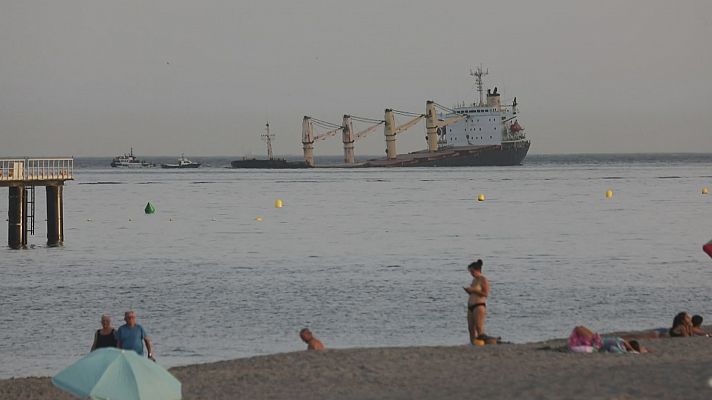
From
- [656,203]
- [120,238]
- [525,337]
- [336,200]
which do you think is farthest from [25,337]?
[336,200]

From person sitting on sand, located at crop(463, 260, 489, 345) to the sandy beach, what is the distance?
Result: 17.1 inches

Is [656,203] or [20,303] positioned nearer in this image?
[20,303]

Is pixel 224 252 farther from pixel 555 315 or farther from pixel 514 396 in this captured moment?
pixel 514 396

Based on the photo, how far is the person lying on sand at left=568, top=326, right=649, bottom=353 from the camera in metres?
17.9

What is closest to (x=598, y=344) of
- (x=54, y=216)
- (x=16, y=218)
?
(x=16, y=218)

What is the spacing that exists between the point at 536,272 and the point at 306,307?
1094cm

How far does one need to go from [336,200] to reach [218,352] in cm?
7551

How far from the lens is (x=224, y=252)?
154ft

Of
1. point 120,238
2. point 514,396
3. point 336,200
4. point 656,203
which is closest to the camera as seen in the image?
point 514,396

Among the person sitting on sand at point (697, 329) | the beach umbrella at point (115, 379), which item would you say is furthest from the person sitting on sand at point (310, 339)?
the person sitting on sand at point (697, 329)

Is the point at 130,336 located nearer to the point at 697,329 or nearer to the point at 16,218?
the point at 697,329

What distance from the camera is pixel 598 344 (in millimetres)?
18156

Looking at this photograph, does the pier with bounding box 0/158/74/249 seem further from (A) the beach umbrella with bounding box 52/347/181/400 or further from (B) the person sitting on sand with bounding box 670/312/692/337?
(A) the beach umbrella with bounding box 52/347/181/400

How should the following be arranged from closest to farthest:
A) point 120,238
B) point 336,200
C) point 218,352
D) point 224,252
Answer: point 218,352 < point 224,252 < point 120,238 < point 336,200
